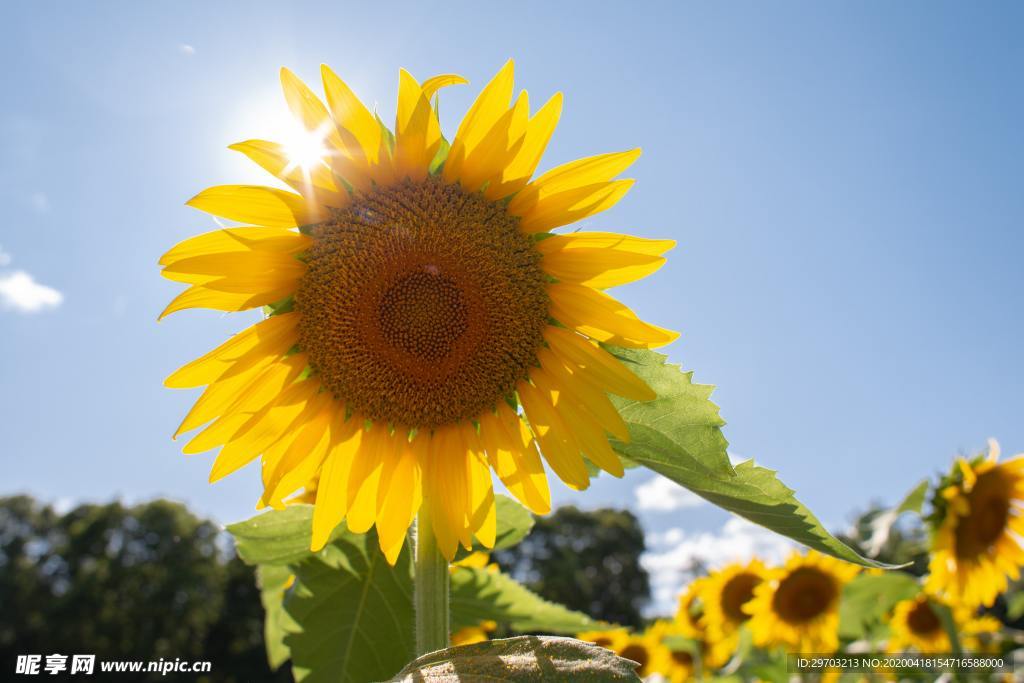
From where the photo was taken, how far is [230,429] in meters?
1.99

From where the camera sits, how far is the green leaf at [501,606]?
2.57 m

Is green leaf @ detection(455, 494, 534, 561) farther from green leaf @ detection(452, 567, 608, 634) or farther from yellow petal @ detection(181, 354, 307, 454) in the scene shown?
yellow petal @ detection(181, 354, 307, 454)

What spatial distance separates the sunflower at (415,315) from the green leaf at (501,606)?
0.67m

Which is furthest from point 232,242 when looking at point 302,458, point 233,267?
point 302,458

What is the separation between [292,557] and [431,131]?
133 centimetres

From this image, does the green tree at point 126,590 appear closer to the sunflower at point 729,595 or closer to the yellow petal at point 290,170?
the sunflower at point 729,595

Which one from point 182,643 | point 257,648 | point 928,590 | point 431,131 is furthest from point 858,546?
point 182,643

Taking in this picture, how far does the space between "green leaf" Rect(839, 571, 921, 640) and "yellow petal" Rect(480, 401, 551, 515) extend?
13.7 feet

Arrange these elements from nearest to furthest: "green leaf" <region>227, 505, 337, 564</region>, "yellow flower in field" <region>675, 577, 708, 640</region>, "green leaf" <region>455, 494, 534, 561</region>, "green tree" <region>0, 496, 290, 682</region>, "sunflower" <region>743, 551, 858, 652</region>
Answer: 1. "green leaf" <region>227, 505, 337, 564</region>
2. "green leaf" <region>455, 494, 534, 561</region>
3. "sunflower" <region>743, 551, 858, 652</region>
4. "yellow flower in field" <region>675, 577, 708, 640</region>
5. "green tree" <region>0, 496, 290, 682</region>

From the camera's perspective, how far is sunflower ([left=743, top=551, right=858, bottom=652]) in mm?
7129

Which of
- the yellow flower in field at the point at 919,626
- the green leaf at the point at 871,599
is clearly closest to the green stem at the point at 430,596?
the green leaf at the point at 871,599

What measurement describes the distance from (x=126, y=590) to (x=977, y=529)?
138ft

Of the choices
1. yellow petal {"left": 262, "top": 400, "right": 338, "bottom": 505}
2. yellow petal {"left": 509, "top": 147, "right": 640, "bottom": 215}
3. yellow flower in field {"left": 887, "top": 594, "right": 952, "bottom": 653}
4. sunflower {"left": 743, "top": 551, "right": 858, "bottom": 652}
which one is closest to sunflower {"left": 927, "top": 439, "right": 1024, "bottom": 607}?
sunflower {"left": 743, "top": 551, "right": 858, "bottom": 652}

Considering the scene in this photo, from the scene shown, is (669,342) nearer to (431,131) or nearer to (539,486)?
(539,486)
